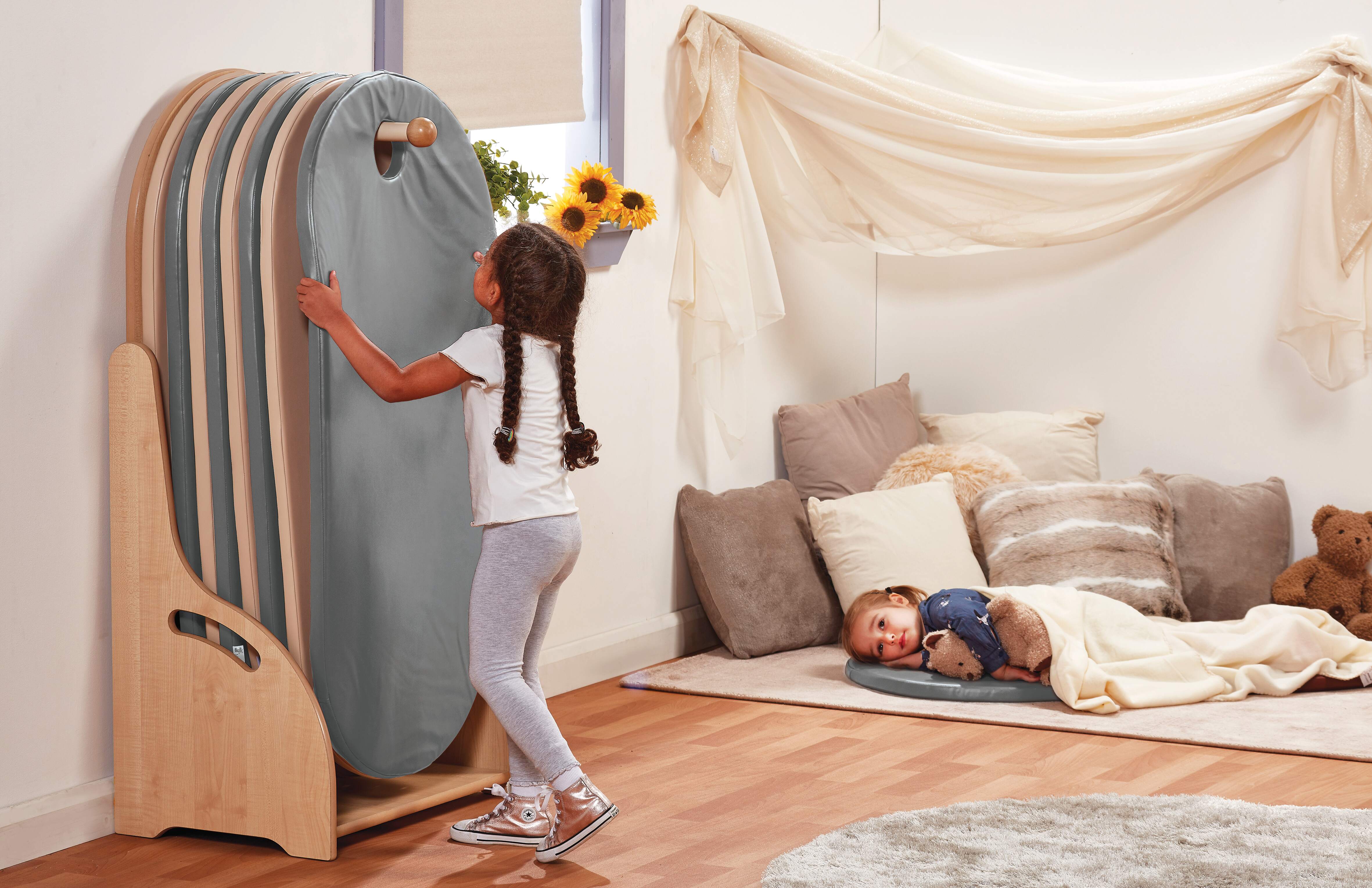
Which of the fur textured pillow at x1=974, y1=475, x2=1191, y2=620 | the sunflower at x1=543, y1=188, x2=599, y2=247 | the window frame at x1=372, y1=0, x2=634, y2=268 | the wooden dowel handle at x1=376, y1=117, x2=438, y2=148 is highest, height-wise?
the window frame at x1=372, y1=0, x2=634, y2=268

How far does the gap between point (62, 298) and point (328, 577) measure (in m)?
0.63

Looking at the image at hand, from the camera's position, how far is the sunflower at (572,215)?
126 inches

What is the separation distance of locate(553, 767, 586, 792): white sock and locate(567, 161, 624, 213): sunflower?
1.57 m

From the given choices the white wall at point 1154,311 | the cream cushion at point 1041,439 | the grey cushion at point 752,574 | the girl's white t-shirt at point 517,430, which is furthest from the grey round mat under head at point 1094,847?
the white wall at point 1154,311

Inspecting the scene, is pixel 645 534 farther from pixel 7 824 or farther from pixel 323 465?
pixel 7 824

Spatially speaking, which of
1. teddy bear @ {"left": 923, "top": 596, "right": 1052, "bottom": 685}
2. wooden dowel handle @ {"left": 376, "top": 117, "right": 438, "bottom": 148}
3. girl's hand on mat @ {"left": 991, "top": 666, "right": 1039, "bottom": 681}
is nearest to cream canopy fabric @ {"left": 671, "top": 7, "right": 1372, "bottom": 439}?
teddy bear @ {"left": 923, "top": 596, "right": 1052, "bottom": 685}

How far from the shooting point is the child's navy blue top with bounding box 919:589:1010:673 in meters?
3.16

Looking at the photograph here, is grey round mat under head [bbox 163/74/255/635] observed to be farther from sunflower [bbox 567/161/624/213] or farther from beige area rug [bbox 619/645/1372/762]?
beige area rug [bbox 619/645/1372/762]

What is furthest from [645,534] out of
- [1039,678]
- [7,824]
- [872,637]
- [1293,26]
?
[1293,26]

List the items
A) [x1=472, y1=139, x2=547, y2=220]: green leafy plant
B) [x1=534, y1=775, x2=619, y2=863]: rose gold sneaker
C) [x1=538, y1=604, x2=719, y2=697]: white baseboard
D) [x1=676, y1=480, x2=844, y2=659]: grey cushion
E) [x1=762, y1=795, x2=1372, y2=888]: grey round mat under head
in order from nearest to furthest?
[x1=762, y1=795, x2=1372, y2=888]: grey round mat under head → [x1=534, y1=775, x2=619, y2=863]: rose gold sneaker → [x1=472, y1=139, x2=547, y2=220]: green leafy plant → [x1=538, y1=604, x2=719, y2=697]: white baseboard → [x1=676, y1=480, x2=844, y2=659]: grey cushion

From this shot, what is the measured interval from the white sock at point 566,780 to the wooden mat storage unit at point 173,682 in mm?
351

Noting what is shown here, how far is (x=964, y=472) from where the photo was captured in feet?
13.3

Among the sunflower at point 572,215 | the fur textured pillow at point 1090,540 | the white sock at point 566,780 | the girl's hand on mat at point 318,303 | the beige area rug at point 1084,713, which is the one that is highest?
the sunflower at point 572,215

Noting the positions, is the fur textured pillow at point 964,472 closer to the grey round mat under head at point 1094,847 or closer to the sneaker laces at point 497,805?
the grey round mat under head at point 1094,847
